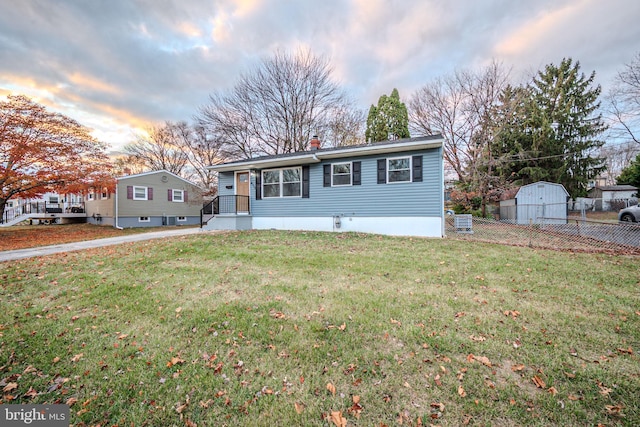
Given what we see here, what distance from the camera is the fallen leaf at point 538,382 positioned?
7.32ft

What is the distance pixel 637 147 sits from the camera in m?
17.2

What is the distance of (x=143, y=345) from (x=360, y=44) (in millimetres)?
16448

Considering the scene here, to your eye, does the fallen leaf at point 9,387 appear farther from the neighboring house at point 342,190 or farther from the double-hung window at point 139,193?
the double-hung window at point 139,193

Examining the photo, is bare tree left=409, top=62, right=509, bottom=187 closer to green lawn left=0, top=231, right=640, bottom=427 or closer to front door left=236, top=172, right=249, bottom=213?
front door left=236, top=172, right=249, bottom=213

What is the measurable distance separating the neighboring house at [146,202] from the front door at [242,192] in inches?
419

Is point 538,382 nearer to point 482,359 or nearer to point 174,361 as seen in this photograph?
point 482,359

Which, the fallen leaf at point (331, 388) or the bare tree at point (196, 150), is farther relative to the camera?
the bare tree at point (196, 150)

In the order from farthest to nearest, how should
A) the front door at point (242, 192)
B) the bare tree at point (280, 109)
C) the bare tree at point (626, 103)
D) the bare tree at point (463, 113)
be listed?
the bare tree at point (280, 109), the bare tree at point (463, 113), the bare tree at point (626, 103), the front door at point (242, 192)

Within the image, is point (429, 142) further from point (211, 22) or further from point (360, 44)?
point (211, 22)

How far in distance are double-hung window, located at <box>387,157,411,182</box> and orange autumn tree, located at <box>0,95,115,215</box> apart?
1611 cm

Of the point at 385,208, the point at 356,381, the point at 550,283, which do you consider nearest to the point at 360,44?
the point at 385,208

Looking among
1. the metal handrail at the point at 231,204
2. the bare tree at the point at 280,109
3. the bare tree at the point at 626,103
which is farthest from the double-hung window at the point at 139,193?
the bare tree at the point at 626,103

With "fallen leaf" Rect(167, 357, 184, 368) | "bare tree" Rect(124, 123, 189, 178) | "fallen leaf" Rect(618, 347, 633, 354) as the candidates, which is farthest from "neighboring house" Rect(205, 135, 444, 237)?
"bare tree" Rect(124, 123, 189, 178)

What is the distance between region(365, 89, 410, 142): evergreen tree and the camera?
2088cm
